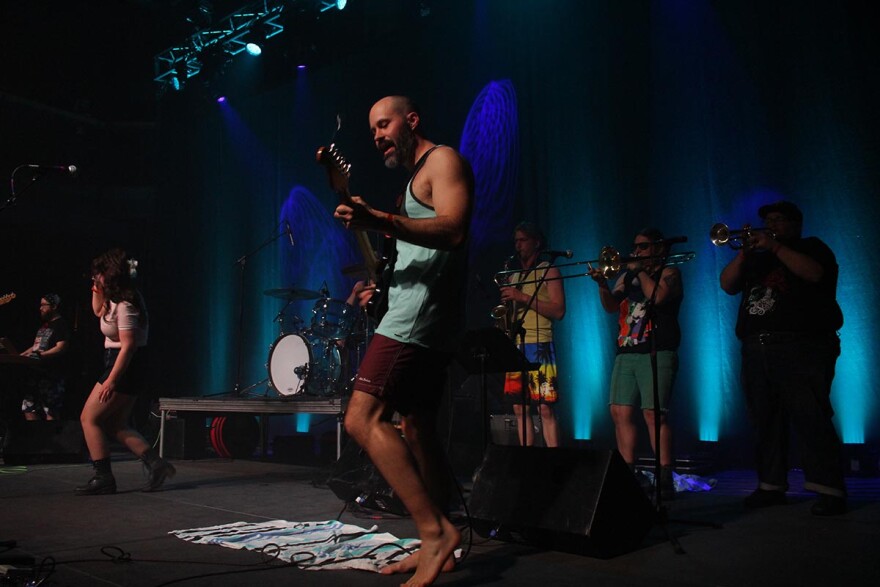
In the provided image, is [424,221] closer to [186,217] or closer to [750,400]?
[750,400]

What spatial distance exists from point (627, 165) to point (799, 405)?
432 cm

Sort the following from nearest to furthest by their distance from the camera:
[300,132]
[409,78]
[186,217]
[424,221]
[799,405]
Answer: [424,221]
[799,405]
[409,78]
[300,132]
[186,217]

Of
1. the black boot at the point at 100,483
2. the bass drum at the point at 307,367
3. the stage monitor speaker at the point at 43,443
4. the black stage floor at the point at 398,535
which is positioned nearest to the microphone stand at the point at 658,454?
the black stage floor at the point at 398,535

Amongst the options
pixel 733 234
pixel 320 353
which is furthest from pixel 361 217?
pixel 320 353

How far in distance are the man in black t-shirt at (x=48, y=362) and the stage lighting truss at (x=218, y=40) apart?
16.3 feet

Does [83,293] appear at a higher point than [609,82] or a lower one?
lower

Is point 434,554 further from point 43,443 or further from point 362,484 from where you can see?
point 43,443

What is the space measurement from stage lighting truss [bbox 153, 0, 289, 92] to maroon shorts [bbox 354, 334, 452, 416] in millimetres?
9376

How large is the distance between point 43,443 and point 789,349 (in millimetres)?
8030

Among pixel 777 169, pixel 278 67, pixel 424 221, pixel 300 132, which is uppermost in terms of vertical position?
pixel 278 67

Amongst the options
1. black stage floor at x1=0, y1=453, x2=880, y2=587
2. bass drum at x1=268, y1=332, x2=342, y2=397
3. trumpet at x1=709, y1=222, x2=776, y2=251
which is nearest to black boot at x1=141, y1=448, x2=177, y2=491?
black stage floor at x1=0, y1=453, x2=880, y2=587

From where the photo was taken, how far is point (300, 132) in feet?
39.3

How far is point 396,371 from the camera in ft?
9.70

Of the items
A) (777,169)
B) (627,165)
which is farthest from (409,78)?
(777,169)
